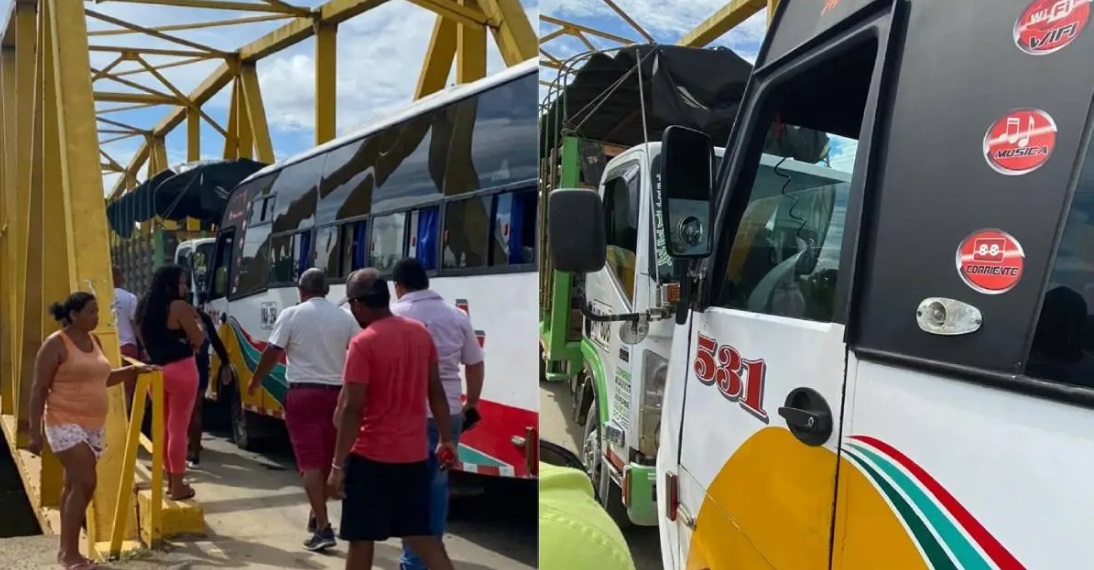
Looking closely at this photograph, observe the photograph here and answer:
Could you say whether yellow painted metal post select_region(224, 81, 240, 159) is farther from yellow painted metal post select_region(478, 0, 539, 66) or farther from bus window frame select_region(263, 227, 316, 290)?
yellow painted metal post select_region(478, 0, 539, 66)

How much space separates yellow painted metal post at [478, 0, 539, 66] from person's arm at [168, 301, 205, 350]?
8.72ft

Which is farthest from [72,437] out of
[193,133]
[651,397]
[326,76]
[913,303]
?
[913,303]

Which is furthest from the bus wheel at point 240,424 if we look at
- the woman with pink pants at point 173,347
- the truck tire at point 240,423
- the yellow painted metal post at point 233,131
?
the woman with pink pants at point 173,347

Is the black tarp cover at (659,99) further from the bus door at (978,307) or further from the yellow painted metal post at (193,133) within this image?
the yellow painted metal post at (193,133)

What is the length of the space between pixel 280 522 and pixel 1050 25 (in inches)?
74.1

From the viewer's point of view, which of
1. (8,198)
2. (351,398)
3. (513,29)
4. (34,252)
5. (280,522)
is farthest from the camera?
(8,198)

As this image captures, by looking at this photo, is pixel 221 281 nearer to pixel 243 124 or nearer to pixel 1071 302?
pixel 243 124

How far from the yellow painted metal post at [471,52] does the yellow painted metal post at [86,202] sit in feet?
11.5

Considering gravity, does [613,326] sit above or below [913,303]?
below

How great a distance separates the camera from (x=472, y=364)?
1139 millimetres

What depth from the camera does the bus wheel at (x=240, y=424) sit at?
7.75 ft

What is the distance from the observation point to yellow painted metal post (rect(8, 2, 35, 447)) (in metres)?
6.42

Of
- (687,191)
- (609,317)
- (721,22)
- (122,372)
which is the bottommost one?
(122,372)

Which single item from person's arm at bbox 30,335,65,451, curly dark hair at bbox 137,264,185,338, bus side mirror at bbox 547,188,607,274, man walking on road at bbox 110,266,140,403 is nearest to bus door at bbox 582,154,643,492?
bus side mirror at bbox 547,188,607,274
